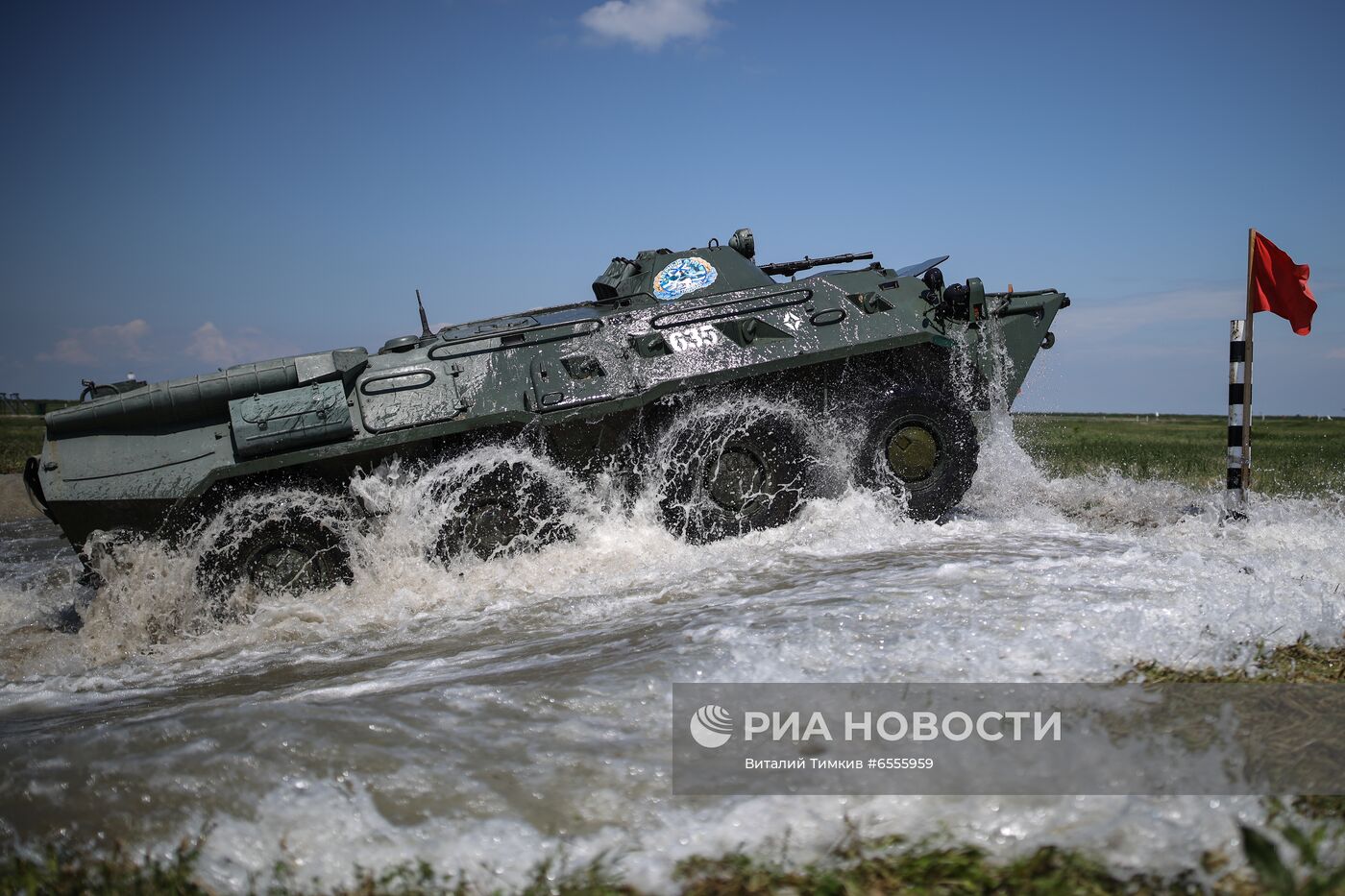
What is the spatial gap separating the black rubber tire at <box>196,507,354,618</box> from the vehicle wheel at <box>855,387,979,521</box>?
3884 millimetres

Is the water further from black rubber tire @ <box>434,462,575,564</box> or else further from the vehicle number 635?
the vehicle number 635

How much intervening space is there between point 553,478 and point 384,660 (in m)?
2.69

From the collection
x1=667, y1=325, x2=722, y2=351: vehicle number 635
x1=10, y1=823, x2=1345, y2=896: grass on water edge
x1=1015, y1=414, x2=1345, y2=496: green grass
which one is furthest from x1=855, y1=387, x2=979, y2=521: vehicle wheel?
x1=10, y1=823, x2=1345, y2=896: grass on water edge

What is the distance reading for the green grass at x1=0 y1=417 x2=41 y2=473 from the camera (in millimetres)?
15805

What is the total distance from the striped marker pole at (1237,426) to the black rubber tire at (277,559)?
677 cm

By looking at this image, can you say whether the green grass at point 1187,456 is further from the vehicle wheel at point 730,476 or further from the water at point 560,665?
the vehicle wheel at point 730,476

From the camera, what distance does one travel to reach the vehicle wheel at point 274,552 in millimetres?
6727

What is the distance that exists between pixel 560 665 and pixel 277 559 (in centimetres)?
338

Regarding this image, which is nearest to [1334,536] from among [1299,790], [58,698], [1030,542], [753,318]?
[1030,542]

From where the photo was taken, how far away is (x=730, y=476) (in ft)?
24.7

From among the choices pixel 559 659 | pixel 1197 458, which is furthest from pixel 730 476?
pixel 1197 458

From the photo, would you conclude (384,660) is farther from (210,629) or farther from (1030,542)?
(1030,542)

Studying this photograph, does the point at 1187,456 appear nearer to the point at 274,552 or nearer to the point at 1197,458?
the point at 1197,458

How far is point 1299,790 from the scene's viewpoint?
2.75 m
